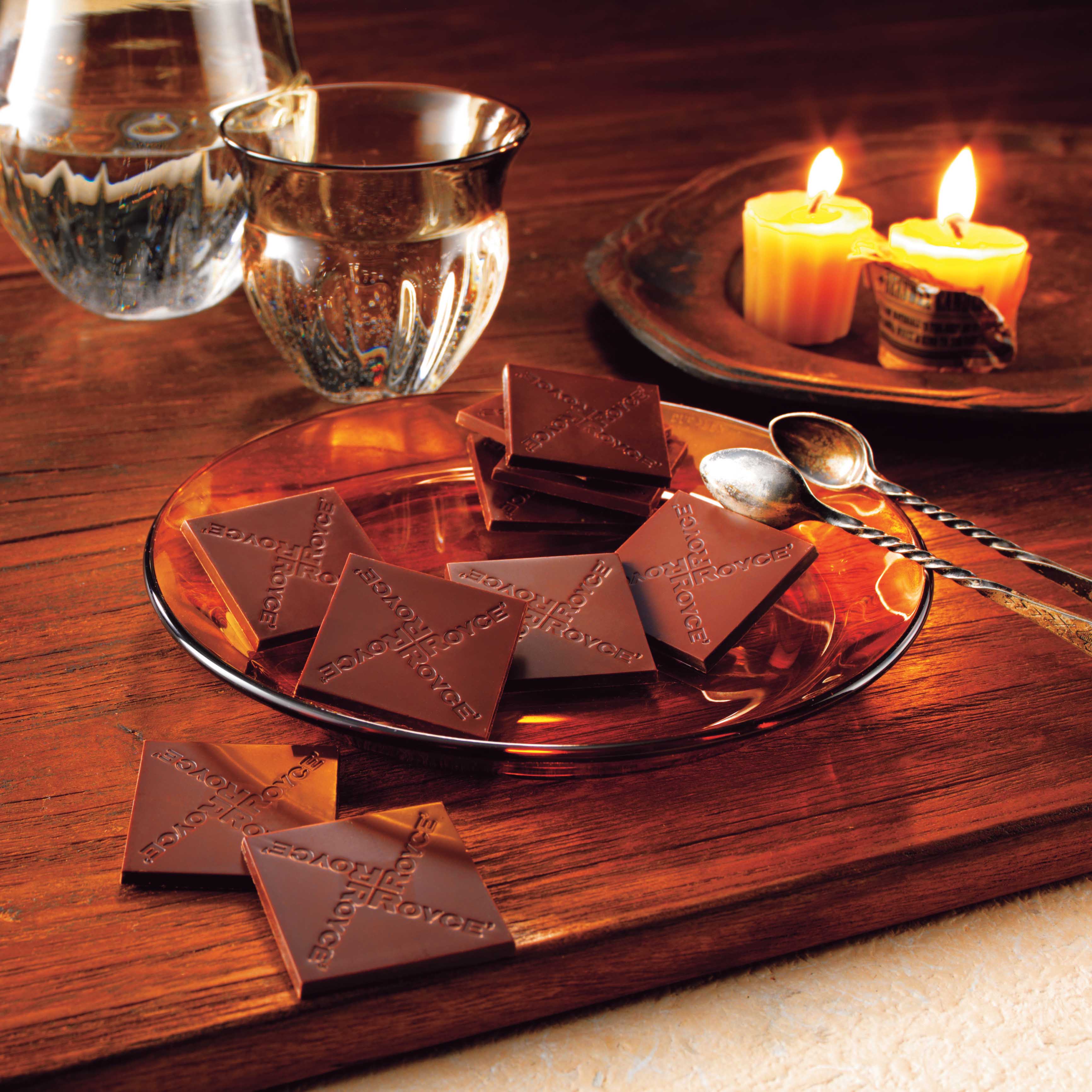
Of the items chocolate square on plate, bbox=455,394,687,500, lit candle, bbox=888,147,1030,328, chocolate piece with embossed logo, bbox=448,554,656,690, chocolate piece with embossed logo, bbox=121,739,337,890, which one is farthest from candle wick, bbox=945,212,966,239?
chocolate piece with embossed logo, bbox=121,739,337,890

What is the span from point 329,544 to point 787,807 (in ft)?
0.89

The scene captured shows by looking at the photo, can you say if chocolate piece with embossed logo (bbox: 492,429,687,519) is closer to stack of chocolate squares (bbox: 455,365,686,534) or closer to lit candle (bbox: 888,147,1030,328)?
stack of chocolate squares (bbox: 455,365,686,534)

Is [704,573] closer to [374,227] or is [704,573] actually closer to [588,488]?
[588,488]

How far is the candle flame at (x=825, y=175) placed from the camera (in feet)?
3.03

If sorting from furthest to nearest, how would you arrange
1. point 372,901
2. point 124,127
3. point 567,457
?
1. point 124,127
2. point 567,457
3. point 372,901

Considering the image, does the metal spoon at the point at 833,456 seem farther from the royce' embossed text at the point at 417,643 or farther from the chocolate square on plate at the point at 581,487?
the royce' embossed text at the point at 417,643

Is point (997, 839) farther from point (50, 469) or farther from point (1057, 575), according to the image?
point (50, 469)

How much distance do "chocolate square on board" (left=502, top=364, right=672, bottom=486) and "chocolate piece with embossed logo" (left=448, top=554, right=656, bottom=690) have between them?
80mm

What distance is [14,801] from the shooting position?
507 millimetres

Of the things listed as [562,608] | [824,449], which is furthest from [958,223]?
[562,608]

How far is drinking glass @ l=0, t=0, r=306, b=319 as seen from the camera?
84 cm

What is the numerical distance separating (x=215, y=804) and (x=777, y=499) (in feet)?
1.16

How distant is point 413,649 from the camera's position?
1.69ft

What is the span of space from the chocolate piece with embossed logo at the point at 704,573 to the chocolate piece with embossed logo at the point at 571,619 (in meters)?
0.02
